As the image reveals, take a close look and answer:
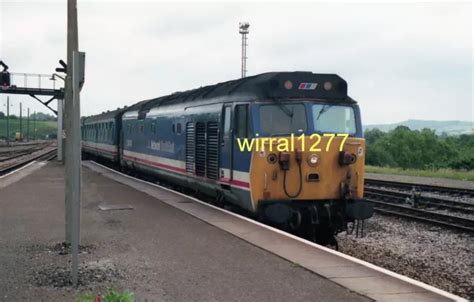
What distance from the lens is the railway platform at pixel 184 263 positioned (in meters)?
5.94

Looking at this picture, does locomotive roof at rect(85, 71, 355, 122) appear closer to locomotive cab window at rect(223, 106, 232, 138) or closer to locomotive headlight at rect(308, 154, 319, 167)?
locomotive cab window at rect(223, 106, 232, 138)

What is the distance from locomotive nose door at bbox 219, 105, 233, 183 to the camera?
35.7 feet

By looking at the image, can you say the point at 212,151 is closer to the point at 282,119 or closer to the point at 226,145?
the point at 226,145

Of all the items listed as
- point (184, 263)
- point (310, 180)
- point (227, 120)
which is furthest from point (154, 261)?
point (227, 120)

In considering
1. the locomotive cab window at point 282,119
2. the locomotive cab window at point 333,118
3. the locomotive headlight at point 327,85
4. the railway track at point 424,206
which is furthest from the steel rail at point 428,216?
the locomotive cab window at point 282,119

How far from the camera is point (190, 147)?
45.6 ft

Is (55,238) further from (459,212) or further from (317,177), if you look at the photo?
(459,212)

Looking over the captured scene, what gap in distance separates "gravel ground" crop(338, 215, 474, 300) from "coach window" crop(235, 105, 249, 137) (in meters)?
3.08

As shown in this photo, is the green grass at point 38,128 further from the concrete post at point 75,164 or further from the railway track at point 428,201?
the concrete post at point 75,164

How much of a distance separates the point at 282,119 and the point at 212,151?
254cm

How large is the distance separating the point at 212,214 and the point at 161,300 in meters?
5.96

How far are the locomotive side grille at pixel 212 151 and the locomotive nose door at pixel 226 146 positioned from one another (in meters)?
0.40

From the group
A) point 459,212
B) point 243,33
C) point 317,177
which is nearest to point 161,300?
point 317,177

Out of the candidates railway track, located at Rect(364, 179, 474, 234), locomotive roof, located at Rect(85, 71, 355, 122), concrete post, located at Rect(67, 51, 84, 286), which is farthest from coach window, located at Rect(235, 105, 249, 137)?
railway track, located at Rect(364, 179, 474, 234)
